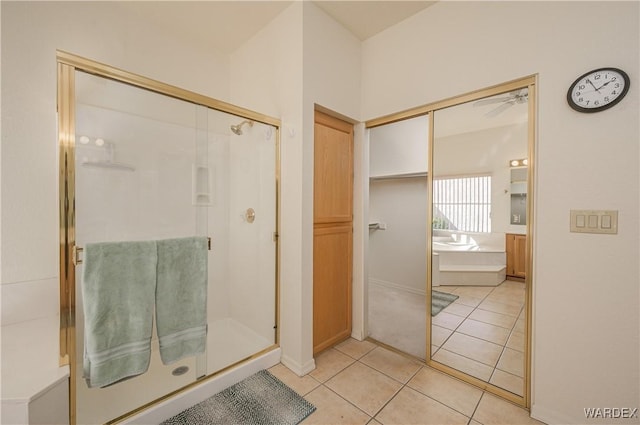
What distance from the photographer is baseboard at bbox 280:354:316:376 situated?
1.94m

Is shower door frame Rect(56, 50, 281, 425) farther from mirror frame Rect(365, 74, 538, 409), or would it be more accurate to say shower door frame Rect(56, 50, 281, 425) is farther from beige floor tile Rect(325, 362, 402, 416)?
mirror frame Rect(365, 74, 538, 409)

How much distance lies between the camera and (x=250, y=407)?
1.61 m

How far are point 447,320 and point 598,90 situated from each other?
182 centimetres

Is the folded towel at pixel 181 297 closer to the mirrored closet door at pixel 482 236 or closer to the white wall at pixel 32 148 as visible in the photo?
the white wall at pixel 32 148

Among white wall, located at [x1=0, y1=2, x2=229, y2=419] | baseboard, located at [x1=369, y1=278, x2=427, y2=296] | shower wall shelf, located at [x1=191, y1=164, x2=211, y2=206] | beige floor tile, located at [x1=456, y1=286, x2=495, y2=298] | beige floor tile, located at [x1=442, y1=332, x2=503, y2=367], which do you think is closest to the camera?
white wall, located at [x1=0, y1=2, x2=229, y2=419]

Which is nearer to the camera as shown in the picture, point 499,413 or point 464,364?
point 499,413

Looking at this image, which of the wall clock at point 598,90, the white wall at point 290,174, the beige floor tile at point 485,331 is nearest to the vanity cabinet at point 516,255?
the beige floor tile at point 485,331

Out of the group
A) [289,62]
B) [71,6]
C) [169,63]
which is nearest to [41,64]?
[71,6]

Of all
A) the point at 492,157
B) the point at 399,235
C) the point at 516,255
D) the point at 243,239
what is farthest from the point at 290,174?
the point at 399,235

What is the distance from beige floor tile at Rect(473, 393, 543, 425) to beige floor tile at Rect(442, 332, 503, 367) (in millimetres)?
279

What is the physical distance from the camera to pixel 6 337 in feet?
4.66

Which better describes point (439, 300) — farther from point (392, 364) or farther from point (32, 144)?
point (32, 144)

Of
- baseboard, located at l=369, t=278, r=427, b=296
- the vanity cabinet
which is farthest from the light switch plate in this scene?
baseboard, located at l=369, t=278, r=427, b=296

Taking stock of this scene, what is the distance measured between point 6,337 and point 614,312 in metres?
3.34
